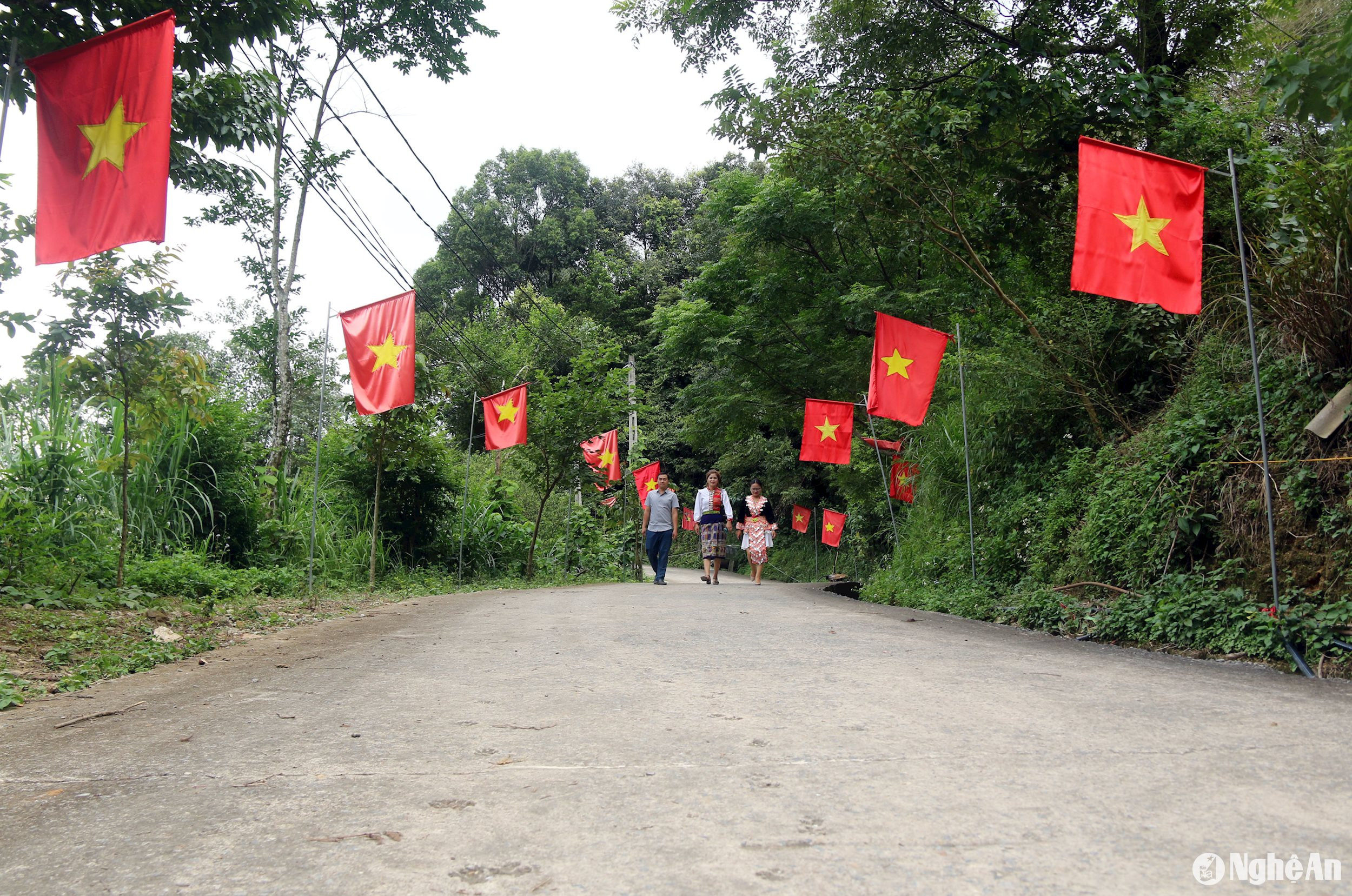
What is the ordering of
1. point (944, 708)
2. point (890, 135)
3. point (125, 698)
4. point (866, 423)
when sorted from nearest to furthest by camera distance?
point (944, 708), point (125, 698), point (890, 135), point (866, 423)

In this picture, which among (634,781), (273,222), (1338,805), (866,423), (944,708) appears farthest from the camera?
(273,222)

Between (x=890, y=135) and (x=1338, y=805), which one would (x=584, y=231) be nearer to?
(x=890, y=135)

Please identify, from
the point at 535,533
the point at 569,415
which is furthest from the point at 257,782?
the point at 569,415

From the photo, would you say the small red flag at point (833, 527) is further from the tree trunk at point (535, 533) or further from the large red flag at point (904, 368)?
the large red flag at point (904, 368)

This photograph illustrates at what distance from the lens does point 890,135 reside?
10820 mm

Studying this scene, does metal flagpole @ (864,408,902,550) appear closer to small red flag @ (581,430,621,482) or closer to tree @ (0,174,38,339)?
small red flag @ (581,430,621,482)

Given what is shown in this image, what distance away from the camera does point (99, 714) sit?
4.26m

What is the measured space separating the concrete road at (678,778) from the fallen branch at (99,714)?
0.21ft

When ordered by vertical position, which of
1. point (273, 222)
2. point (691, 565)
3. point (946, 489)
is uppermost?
point (273, 222)

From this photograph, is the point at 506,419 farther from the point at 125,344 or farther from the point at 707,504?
the point at 125,344

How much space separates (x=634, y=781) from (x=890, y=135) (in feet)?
31.4

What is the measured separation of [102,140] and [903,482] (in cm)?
1229

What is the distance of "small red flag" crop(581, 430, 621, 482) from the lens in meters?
17.6

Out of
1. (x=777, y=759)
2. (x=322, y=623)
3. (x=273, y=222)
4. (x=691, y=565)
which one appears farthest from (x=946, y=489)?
(x=691, y=565)
